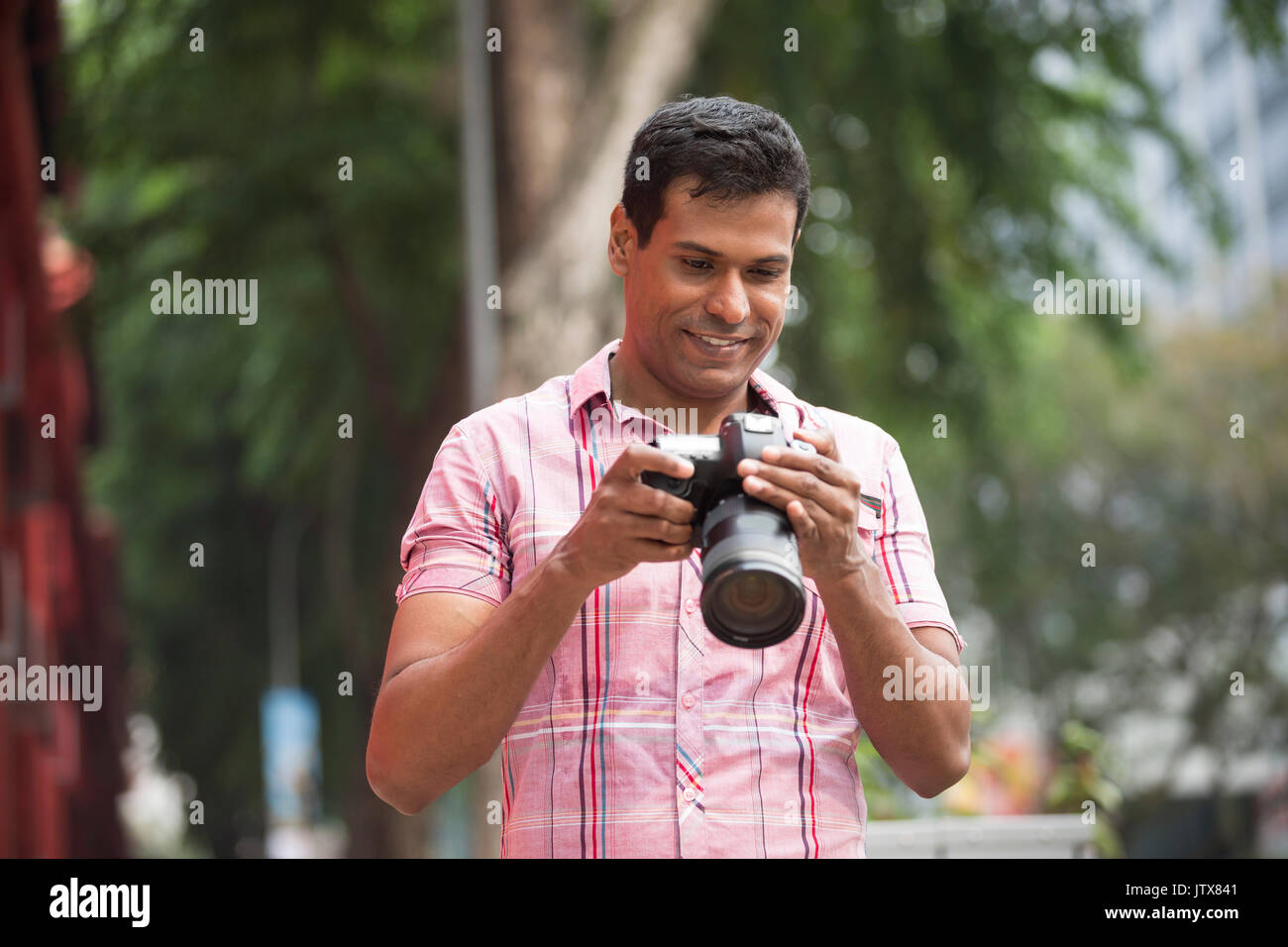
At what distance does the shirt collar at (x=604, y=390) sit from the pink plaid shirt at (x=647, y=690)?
8 cm

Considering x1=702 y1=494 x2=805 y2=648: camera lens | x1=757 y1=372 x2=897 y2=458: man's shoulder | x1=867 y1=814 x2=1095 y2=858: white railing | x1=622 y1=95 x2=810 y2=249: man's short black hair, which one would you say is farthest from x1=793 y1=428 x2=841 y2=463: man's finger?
x1=867 y1=814 x2=1095 y2=858: white railing

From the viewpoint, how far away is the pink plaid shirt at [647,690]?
2.23 meters

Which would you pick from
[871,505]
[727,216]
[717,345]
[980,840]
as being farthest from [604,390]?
[980,840]

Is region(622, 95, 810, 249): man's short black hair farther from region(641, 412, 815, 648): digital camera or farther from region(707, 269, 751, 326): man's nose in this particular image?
region(641, 412, 815, 648): digital camera

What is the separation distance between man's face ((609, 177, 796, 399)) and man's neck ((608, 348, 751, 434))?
5 centimetres

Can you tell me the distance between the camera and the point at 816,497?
2053mm

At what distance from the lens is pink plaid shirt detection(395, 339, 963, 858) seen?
7.33ft

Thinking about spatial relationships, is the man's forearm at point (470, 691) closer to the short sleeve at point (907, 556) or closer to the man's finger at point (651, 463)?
the man's finger at point (651, 463)

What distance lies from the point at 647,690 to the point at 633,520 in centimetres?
34

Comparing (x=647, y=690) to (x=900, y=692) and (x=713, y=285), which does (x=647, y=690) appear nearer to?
(x=900, y=692)

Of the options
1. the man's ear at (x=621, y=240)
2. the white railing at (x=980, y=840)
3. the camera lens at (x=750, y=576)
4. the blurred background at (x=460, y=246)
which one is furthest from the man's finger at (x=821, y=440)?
the blurred background at (x=460, y=246)
